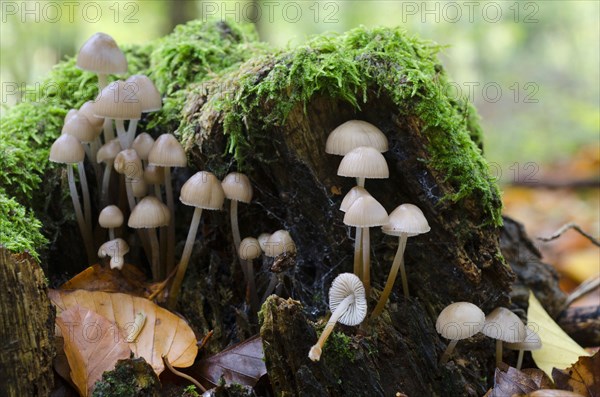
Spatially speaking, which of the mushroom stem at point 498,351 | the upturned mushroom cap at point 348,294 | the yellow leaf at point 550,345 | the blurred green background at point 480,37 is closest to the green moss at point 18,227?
the upturned mushroom cap at point 348,294

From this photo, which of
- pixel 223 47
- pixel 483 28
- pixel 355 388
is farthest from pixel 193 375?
pixel 483 28

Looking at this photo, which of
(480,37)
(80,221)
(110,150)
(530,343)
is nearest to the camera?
(530,343)

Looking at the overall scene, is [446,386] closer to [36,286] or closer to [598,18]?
[36,286]

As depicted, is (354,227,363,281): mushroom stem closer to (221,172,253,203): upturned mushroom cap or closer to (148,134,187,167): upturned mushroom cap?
(221,172,253,203): upturned mushroom cap

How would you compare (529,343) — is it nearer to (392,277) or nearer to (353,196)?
(392,277)

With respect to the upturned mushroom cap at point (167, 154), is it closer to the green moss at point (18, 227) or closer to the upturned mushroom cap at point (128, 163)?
the upturned mushroom cap at point (128, 163)

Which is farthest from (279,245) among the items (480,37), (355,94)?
(480,37)

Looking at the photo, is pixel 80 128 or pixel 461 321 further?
pixel 80 128
